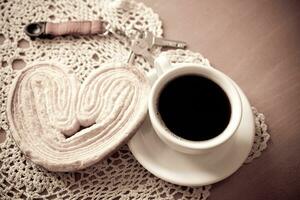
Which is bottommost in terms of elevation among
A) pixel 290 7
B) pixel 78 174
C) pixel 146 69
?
pixel 78 174

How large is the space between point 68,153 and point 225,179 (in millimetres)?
280

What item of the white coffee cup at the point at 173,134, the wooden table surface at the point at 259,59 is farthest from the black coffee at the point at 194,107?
the wooden table surface at the point at 259,59

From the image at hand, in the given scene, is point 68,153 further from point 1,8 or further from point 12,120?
point 1,8

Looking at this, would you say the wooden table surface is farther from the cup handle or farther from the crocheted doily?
the cup handle

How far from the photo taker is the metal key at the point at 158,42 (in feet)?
2.32

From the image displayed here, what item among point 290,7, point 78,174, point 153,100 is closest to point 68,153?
point 78,174

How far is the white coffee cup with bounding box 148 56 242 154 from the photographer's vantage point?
547 mm

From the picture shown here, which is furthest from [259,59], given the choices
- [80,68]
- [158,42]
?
[80,68]

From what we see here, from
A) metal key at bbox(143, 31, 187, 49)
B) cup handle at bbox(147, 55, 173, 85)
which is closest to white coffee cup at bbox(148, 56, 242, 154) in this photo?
cup handle at bbox(147, 55, 173, 85)

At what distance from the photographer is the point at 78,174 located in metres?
0.63

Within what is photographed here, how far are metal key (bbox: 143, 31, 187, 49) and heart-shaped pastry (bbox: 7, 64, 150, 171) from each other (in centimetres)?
9

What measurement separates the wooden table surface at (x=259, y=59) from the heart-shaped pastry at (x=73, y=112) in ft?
0.58

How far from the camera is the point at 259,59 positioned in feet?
2.35

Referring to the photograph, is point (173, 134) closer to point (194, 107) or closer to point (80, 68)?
point (194, 107)
